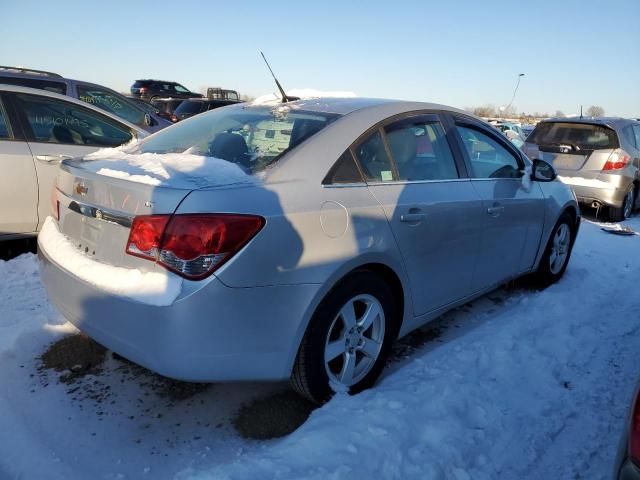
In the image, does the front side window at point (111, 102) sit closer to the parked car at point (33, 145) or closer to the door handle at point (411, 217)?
the parked car at point (33, 145)

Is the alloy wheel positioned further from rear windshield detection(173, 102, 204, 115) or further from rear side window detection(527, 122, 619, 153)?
rear windshield detection(173, 102, 204, 115)

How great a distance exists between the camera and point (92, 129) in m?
5.11

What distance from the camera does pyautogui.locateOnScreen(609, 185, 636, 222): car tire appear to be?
8.08 m

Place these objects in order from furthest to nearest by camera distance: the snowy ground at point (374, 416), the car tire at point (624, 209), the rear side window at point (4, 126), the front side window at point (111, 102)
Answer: the car tire at point (624, 209), the front side window at point (111, 102), the rear side window at point (4, 126), the snowy ground at point (374, 416)

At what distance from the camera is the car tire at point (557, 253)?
455cm

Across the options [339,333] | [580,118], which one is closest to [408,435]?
[339,333]

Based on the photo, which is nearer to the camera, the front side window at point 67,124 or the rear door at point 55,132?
the rear door at point 55,132

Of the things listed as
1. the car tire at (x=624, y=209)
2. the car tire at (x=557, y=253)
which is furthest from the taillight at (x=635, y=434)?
the car tire at (x=624, y=209)

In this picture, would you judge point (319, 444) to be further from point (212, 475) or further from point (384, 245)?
point (384, 245)

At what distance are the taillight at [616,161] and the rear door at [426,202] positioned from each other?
5518 mm

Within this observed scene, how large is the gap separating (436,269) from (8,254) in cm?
382

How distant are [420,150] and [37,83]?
6188mm

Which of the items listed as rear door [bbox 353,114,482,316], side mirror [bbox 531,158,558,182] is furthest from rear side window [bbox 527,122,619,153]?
rear door [bbox 353,114,482,316]

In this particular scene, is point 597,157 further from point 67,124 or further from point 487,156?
point 67,124
